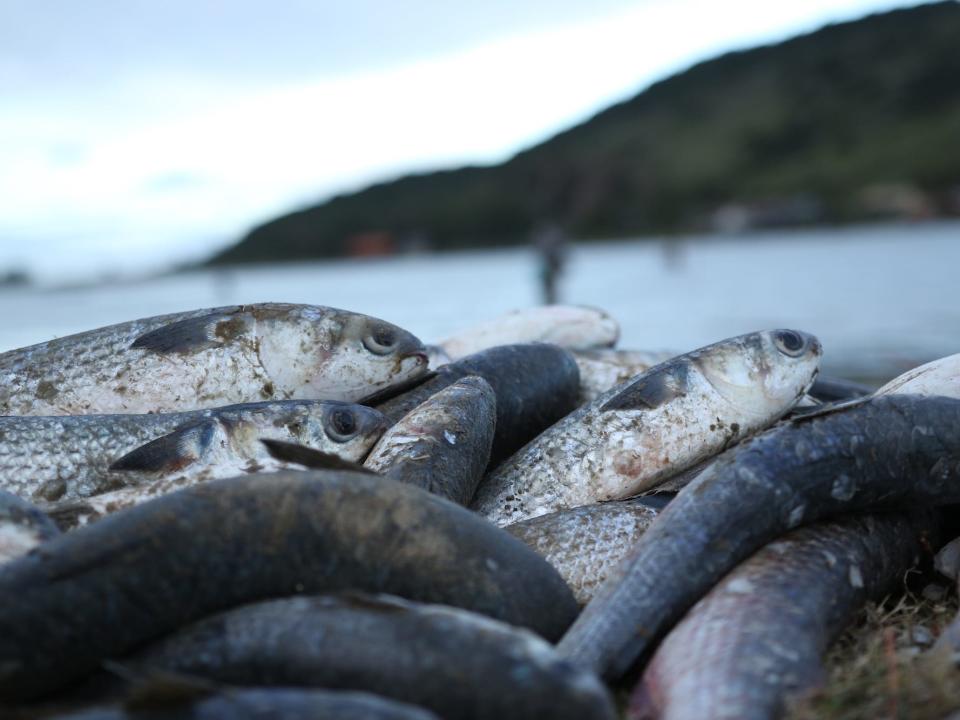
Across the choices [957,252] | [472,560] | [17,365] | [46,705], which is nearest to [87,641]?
[46,705]

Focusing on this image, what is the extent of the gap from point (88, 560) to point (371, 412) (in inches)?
82.2

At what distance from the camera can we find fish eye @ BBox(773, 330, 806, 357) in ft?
17.6

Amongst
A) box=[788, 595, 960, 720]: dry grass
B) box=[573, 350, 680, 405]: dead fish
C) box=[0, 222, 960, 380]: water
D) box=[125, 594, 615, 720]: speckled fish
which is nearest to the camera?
box=[125, 594, 615, 720]: speckled fish

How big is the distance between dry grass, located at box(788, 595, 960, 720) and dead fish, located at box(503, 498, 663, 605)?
961 millimetres

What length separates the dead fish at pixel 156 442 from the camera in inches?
175

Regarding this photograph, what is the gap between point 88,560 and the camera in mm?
3025

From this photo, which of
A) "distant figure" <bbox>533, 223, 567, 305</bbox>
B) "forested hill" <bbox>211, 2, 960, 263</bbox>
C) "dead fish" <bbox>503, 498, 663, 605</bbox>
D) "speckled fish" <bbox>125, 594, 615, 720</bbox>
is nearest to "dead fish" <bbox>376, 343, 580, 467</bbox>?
"dead fish" <bbox>503, 498, 663, 605</bbox>

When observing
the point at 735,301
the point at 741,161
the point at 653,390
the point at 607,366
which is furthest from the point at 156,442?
the point at 741,161

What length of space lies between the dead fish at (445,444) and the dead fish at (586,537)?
1.14ft

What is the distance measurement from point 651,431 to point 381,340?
5.18ft

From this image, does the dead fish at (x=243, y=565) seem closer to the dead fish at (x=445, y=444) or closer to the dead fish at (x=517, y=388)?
the dead fish at (x=445, y=444)

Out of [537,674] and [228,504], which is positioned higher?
[228,504]

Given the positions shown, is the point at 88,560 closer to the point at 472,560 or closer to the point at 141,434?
the point at 472,560

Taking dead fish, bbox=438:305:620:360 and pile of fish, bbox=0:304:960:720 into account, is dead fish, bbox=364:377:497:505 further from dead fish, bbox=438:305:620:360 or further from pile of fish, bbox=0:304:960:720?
dead fish, bbox=438:305:620:360
